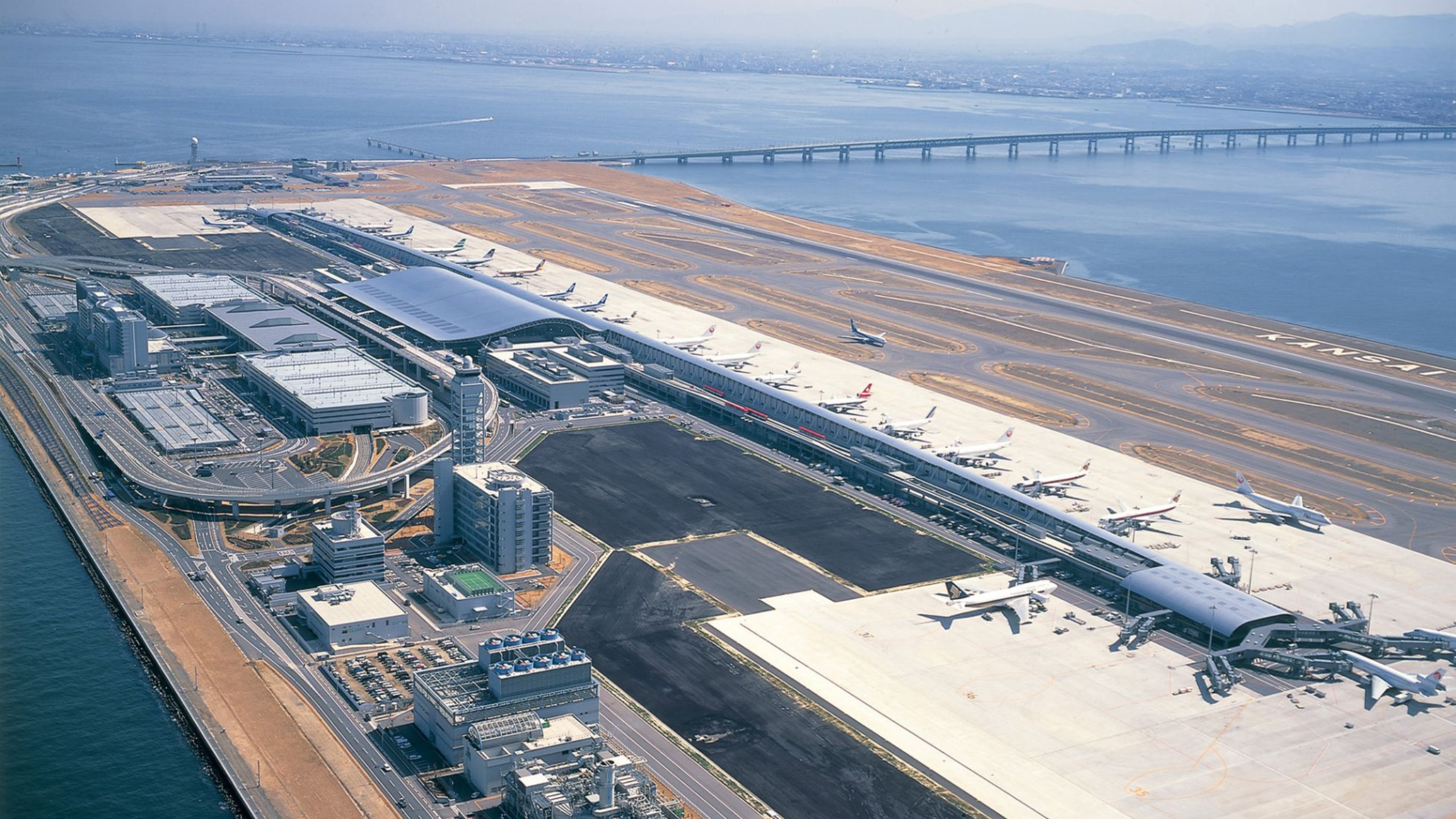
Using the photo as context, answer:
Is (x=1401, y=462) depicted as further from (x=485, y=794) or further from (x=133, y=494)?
(x=133, y=494)

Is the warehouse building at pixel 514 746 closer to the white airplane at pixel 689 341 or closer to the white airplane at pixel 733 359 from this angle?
the white airplane at pixel 733 359

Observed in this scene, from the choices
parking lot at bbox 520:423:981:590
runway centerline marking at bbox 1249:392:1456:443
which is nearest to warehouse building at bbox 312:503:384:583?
parking lot at bbox 520:423:981:590

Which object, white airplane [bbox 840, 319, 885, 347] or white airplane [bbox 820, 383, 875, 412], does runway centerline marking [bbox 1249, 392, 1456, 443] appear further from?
white airplane [bbox 820, 383, 875, 412]

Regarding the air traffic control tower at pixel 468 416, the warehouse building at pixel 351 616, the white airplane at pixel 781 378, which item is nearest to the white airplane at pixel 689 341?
the white airplane at pixel 781 378

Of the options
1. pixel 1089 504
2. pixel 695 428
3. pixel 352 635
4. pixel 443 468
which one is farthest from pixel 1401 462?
pixel 352 635

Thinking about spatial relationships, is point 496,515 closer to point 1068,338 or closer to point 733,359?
point 733,359

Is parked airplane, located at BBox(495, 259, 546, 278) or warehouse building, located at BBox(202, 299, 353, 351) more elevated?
parked airplane, located at BBox(495, 259, 546, 278)
